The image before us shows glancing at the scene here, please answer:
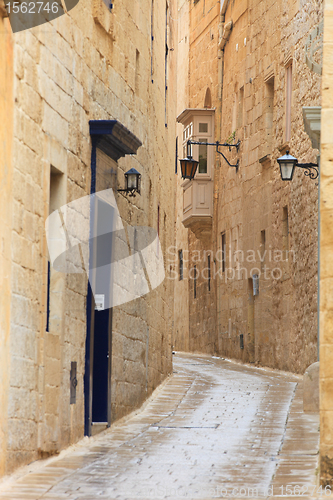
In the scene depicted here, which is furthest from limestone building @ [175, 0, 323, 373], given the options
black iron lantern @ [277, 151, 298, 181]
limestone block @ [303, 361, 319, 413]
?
limestone block @ [303, 361, 319, 413]

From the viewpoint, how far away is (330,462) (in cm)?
570

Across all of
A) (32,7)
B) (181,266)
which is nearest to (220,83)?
(181,266)

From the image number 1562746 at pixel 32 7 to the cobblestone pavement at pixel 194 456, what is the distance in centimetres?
363

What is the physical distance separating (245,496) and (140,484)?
0.90 metres

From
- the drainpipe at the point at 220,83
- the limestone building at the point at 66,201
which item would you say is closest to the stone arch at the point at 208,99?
the drainpipe at the point at 220,83

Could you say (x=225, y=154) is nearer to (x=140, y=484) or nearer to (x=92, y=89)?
(x=92, y=89)

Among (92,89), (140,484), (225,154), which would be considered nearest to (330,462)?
(140,484)

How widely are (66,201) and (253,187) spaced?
1293 centimetres

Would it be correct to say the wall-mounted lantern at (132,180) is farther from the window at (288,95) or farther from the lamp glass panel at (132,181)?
the window at (288,95)

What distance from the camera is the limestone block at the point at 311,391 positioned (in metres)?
9.82
